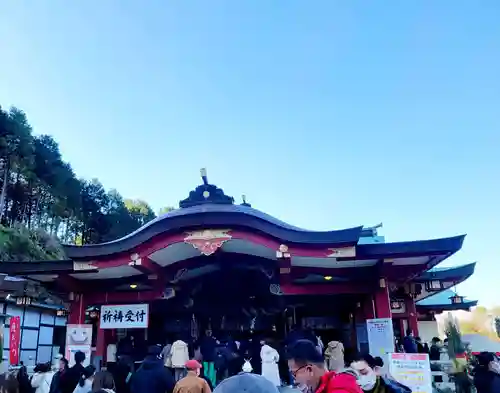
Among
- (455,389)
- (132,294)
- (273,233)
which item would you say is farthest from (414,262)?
(132,294)

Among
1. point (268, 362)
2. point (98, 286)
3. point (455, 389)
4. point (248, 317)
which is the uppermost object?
point (98, 286)

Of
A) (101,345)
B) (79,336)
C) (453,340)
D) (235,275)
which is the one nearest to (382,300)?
(453,340)

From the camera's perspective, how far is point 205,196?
10445 mm

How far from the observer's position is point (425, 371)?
6430 mm

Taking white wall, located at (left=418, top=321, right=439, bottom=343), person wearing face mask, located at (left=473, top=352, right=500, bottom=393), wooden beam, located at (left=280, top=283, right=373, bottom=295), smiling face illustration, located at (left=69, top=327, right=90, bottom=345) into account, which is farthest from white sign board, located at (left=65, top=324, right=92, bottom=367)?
white wall, located at (left=418, top=321, right=439, bottom=343)

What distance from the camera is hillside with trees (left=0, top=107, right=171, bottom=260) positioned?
26594 mm

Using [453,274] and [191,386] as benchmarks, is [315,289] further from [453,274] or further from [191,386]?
[191,386]

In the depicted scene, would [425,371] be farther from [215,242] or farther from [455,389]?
[215,242]

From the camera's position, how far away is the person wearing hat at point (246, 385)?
1.75 metres

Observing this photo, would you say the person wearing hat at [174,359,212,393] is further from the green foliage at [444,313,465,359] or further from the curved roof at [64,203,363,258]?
the green foliage at [444,313,465,359]

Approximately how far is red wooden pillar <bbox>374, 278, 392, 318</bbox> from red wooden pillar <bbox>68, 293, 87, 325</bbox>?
7.73 metres

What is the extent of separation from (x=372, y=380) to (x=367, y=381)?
7 centimetres

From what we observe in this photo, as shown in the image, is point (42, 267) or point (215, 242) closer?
point (215, 242)

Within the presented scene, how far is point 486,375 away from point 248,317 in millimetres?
8081
